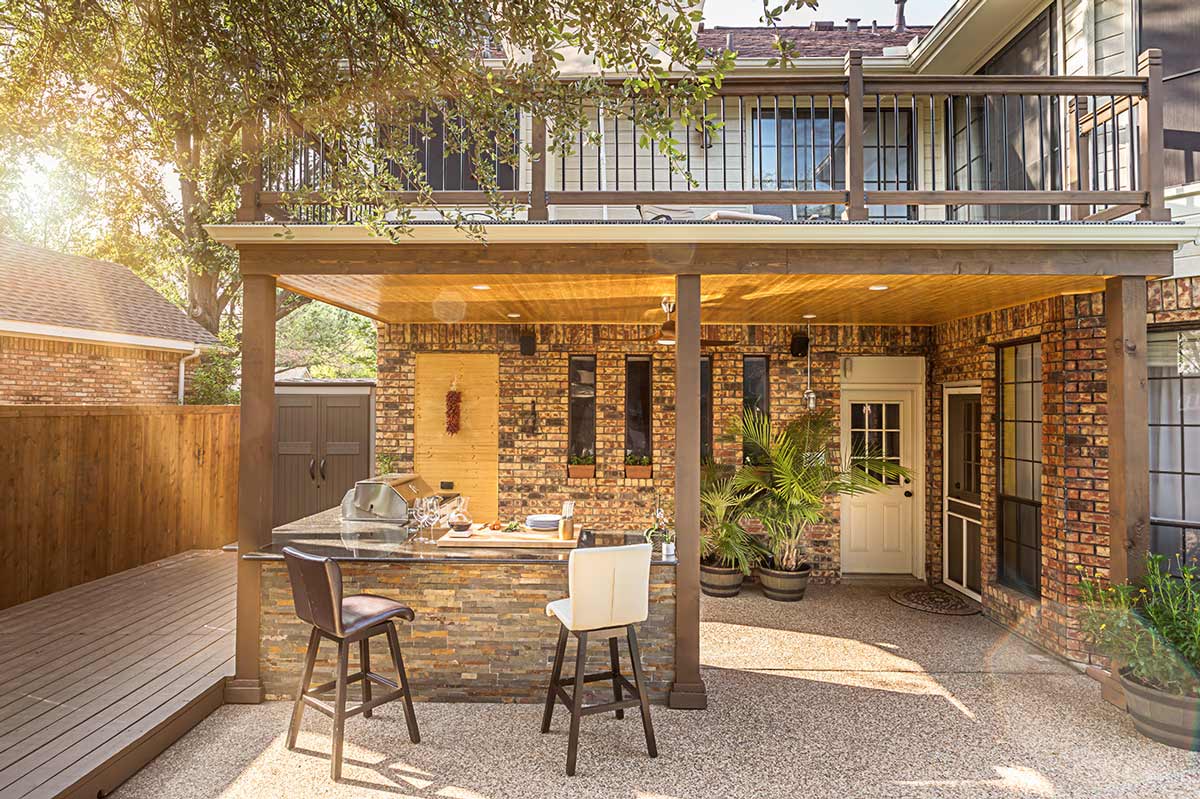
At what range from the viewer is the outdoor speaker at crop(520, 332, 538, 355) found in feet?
23.7

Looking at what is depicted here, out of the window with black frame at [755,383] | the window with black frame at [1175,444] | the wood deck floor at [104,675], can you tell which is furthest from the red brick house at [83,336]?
the window with black frame at [1175,444]

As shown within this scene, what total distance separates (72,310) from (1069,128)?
34.4ft

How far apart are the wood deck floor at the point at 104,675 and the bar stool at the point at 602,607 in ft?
7.10

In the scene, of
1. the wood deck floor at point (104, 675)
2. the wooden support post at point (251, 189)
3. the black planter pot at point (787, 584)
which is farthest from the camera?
the black planter pot at point (787, 584)

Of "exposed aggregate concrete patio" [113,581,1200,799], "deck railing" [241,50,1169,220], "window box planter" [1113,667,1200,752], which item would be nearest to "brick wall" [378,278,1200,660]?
"deck railing" [241,50,1169,220]

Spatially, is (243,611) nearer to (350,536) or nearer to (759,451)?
(350,536)

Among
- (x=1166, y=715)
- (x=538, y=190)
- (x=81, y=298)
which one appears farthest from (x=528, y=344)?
(x=81, y=298)

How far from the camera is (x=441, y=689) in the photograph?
4.26 m

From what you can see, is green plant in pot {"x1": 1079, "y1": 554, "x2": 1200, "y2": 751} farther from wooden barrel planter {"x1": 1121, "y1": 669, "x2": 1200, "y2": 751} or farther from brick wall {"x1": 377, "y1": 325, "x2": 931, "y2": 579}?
brick wall {"x1": 377, "y1": 325, "x2": 931, "y2": 579}

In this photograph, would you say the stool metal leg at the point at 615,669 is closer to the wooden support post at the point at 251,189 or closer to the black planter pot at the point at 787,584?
the black planter pot at the point at 787,584

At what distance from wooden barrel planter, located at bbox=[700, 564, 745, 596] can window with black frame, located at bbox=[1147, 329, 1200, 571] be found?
3314 millimetres

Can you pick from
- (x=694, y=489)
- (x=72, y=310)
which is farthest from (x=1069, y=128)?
(x=72, y=310)

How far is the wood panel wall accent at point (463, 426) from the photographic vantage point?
286 inches

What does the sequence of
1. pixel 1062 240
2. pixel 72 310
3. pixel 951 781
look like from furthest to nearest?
pixel 72 310, pixel 1062 240, pixel 951 781
